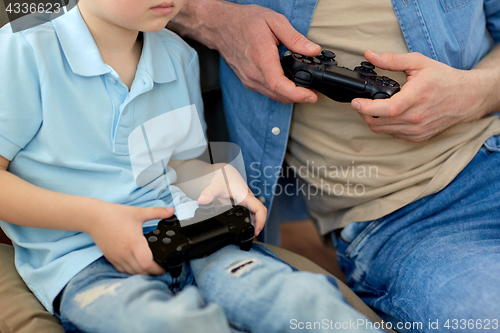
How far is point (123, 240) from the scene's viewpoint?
0.49 m

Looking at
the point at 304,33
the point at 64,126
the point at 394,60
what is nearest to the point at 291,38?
the point at 304,33

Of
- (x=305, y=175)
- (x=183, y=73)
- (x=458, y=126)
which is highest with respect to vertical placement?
(x=183, y=73)

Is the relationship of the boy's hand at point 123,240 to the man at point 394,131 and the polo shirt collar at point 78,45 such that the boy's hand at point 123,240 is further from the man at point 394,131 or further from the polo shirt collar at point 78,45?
the man at point 394,131

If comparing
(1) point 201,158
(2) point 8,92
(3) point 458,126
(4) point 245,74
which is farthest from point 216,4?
(3) point 458,126

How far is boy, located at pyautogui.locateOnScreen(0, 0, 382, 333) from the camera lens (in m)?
0.43

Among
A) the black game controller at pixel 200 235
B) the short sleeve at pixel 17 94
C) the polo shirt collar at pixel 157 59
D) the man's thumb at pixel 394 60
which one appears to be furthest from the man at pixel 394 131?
the short sleeve at pixel 17 94

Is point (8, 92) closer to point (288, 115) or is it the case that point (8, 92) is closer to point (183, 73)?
point (183, 73)

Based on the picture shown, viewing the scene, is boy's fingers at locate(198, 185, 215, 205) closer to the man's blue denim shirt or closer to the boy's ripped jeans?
the boy's ripped jeans

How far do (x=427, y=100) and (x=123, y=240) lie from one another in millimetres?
495

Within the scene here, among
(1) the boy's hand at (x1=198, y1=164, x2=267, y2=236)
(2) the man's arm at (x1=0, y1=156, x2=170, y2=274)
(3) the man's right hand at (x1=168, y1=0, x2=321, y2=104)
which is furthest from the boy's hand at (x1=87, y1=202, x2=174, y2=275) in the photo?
(3) the man's right hand at (x1=168, y1=0, x2=321, y2=104)

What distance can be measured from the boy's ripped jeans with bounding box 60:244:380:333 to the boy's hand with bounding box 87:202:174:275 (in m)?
0.02

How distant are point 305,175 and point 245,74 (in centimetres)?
24

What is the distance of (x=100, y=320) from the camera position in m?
0.43

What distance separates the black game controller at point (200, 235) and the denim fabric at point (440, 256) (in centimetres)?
28
